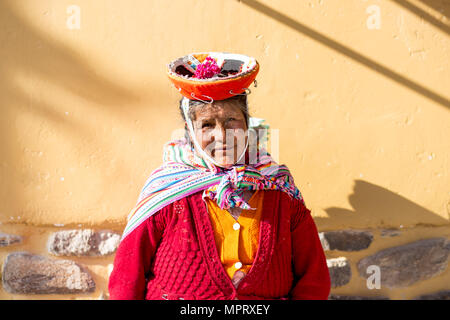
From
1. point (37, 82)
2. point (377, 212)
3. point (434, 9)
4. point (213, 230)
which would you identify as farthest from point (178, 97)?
point (434, 9)

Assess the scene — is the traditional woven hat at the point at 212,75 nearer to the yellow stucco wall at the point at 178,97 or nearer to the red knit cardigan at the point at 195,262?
the red knit cardigan at the point at 195,262

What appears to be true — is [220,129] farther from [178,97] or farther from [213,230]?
[178,97]

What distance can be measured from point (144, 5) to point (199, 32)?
326mm

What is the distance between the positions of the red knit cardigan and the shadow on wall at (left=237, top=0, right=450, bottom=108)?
1.05 m

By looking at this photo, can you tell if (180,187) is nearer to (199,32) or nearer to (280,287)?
(280,287)

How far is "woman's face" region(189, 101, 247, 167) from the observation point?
1.76 m

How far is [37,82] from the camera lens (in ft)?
8.15

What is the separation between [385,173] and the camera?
2568mm

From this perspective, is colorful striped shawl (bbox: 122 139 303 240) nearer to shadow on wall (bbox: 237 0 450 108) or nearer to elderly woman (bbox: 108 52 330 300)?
elderly woman (bbox: 108 52 330 300)

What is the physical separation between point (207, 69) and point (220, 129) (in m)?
0.23

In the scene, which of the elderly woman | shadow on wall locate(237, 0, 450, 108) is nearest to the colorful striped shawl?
the elderly woman

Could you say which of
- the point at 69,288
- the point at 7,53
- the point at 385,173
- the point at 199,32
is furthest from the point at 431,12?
the point at 69,288

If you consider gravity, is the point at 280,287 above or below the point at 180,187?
below

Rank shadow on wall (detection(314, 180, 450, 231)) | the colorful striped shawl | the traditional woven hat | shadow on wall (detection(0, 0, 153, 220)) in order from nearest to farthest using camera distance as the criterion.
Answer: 1. the traditional woven hat
2. the colorful striped shawl
3. shadow on wall (detection(0, 0, 153, 220))
4. shadow on wall (detection(314, 180, 450, 231))
